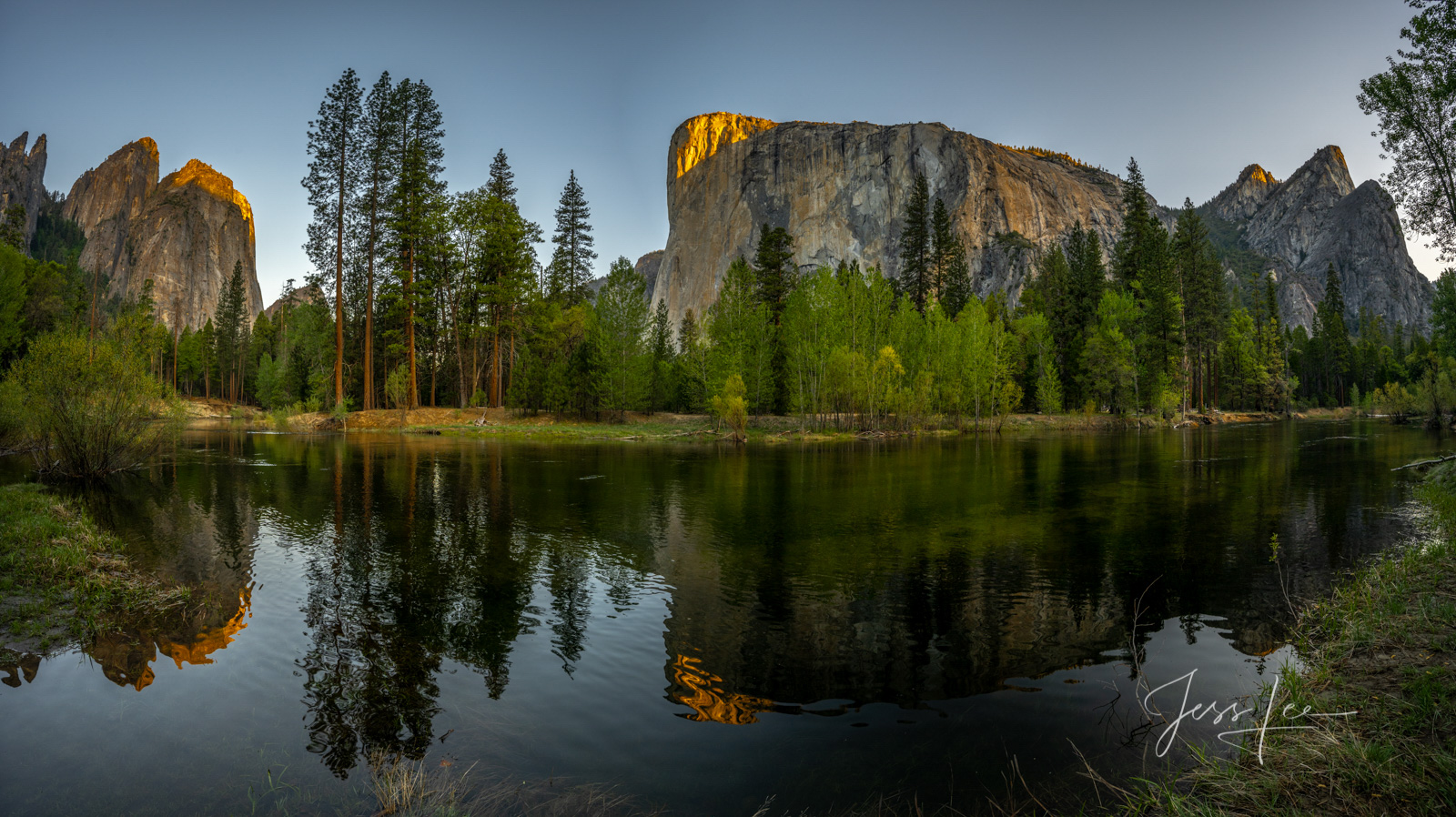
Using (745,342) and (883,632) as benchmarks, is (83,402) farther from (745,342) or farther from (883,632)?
(745,342)

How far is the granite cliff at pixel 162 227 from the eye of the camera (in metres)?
166

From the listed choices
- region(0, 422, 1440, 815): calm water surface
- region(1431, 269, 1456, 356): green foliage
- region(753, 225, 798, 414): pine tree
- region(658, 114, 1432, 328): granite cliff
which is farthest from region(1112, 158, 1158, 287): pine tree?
region(658, 114, 1432, 328): granite cliff

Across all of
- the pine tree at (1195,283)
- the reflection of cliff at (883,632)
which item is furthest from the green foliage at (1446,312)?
the pine tree at (1195,283)

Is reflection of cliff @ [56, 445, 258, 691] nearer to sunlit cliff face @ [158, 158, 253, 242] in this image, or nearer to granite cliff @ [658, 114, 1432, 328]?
granite cliff @ [658, 114, 1432, 328]

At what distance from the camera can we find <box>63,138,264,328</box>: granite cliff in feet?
546

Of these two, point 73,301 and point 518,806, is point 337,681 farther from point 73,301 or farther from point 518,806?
point 73,301

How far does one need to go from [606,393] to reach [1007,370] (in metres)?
34.8

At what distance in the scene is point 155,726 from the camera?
16.3 ft

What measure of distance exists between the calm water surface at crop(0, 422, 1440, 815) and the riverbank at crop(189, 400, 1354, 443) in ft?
83.5

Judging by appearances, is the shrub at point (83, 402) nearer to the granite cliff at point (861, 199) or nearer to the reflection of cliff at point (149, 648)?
the reflection of cliff at point (149, 648)

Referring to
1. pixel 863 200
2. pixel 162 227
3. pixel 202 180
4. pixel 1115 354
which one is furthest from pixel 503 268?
pixel 202 180

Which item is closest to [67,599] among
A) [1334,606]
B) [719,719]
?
[719,719]

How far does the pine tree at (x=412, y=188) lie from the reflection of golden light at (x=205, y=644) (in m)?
38.4
